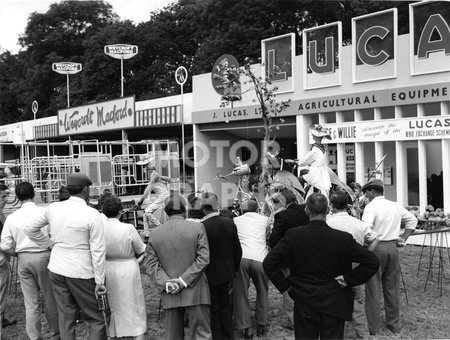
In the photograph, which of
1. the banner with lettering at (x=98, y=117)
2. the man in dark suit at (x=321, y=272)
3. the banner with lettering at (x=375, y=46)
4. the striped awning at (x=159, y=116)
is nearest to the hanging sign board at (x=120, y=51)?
the banner with lettering at (x=98, y=117)

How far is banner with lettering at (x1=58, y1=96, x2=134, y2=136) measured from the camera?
1956cm

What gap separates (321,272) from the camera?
3.88 meters

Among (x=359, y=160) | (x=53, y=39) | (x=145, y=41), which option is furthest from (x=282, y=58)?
(x=53, y=39)

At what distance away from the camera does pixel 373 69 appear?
40.5ft

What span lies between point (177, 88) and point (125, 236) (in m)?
32.7

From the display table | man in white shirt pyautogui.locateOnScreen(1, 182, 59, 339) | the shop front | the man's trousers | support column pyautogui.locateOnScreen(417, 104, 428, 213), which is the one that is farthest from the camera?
support column pyautogui.locateOnScreen(417, 104, 428, 213)

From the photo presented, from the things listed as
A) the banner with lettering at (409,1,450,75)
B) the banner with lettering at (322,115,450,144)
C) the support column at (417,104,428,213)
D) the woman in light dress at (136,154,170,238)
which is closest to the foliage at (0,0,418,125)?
the banner with lettering at (322,115,450,144)

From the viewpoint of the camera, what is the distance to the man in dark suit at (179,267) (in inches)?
188

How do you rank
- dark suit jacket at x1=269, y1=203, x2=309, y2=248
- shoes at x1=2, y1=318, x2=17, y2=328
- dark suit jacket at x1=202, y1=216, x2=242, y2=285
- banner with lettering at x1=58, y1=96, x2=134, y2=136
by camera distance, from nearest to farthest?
dark suit jacket at x1=202, y1=216, x2=242, y2=285 < dark suit jacket at x1=269, y1=203, x2=309, y2=248 < shoes at x1=2, y1=318, x2=17, y2=328 < banner with lettering at x1=58, y1=96, x2=134, y2=136

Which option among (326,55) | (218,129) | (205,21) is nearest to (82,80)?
(205,21)

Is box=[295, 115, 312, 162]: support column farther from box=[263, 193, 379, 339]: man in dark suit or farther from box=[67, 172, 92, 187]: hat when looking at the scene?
box=[263, 193, 379, 339]: man in dark suit

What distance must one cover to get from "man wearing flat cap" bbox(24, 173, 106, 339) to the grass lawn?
1356 mm

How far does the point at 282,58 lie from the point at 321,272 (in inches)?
446

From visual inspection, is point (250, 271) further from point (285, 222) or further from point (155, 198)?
point (155, 198)
